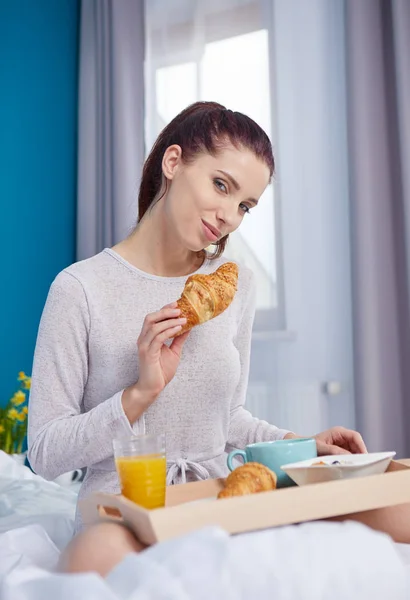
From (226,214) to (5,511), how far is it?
0.94 metres

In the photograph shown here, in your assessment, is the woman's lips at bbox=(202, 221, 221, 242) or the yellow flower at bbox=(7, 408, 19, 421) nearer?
the woman's lips at bbox=(202, 221, 221, 242)

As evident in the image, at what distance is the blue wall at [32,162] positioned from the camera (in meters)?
3.32

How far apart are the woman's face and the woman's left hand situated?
463 mm

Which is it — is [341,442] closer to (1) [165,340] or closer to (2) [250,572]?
(1) [165,340]

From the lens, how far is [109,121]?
3473mm

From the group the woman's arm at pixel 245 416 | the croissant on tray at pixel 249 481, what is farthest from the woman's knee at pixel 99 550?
the woman's arm at pixel 245 416

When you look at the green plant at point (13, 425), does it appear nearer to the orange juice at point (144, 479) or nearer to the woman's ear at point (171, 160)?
the woman's ear at point (171, 160)

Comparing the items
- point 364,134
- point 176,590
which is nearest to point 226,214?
point 176,590

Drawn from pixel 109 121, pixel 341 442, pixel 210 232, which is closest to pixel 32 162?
pixel 109 121

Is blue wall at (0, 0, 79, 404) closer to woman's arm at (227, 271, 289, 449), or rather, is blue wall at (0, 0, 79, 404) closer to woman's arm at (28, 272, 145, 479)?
woman's arm at (227, 271, 289, 449)

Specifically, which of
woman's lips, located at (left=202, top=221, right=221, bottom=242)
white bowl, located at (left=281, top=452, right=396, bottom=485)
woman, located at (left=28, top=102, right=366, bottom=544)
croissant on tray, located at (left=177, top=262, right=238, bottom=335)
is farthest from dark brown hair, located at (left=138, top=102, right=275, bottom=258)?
white bowl, located at (left=281, top=452, right=396, bottom=485)

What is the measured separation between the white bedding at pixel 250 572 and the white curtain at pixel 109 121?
262 centimetres

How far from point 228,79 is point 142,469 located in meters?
2.52

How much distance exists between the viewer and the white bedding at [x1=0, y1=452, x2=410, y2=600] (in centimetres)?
74
